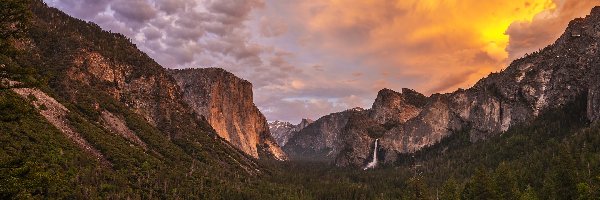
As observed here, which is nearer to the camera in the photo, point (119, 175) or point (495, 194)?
point (495, 194)

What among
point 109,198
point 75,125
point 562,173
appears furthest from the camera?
point 75,125

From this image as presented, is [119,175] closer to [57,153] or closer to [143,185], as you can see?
[143,185]

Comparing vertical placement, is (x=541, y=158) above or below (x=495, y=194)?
above

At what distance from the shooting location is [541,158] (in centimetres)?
19900

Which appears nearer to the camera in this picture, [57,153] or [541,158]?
[57,153]

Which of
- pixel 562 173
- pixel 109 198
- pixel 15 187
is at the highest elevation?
pixel 562 173

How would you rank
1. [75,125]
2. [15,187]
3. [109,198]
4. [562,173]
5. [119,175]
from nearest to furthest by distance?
[15,187] → [562,173] → [109,198] → [119,175] → [75,125]

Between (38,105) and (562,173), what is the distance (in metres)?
Answer: 188

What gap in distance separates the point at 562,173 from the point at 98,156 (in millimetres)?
166738

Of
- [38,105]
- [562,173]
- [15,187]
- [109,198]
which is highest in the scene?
[38,105]

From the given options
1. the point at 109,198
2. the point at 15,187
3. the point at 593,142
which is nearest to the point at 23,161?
the point at 15,187

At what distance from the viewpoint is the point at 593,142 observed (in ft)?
615

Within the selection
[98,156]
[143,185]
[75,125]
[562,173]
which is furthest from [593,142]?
[75,125]

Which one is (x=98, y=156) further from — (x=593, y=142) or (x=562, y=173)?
(x=593, y=142)
